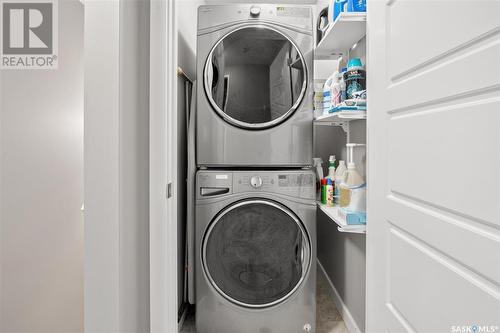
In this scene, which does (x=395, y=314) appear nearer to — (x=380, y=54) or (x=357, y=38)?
(x=380, y=54)

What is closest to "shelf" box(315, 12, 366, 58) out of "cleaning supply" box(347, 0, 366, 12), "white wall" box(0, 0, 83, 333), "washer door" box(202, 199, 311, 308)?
"cleaning supply" box(347, 0, 366, 12)

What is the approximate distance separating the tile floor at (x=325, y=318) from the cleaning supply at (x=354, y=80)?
1427mm

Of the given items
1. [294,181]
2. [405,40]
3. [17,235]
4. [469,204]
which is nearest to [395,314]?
[469,204]

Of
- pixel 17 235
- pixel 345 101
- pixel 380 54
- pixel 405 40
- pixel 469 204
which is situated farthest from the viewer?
pixel 17 235

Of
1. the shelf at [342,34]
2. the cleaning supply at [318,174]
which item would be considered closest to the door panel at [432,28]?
the shelf at [342,34]

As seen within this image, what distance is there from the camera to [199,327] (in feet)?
5.32

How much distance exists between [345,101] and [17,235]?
182 centimetres

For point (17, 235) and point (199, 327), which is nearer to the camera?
point (17, 235)

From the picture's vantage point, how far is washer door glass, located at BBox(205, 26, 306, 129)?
1626mm

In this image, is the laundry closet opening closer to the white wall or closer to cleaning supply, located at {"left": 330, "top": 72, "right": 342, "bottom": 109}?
cleaning supply, located at {"left": 330, "top": 72, "right": 342, "bottom": 109}

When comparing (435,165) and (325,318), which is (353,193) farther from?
(325,318)

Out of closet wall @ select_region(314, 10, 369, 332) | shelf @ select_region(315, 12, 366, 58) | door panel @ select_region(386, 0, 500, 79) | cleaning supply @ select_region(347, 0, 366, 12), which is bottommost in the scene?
closet wall @ select_region(314, 10, 369, 332)

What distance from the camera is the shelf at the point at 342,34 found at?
4.15 feet

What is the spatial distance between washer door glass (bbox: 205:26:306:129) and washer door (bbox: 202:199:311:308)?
1.82 feet
